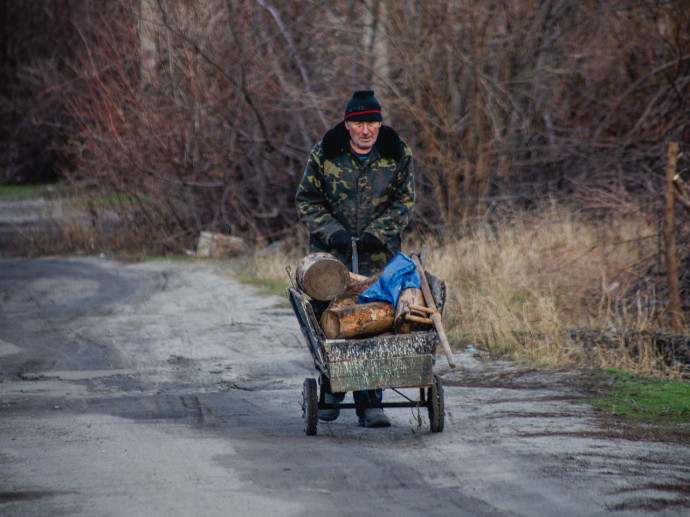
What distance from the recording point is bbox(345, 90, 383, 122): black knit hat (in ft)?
22.9

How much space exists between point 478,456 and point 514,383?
304 cm

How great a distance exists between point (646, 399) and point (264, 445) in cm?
344

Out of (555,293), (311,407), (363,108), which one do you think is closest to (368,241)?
(363,108)

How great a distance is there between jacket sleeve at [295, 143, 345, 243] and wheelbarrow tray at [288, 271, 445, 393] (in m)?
1.11

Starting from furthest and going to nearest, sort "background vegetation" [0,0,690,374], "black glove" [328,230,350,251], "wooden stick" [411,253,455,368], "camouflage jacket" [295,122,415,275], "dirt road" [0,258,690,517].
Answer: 1. "background vegetation" [0,0,690,374]
2. "camouflage jacket" [295,122,415,275]
3. "black glove" [328,230,350,251]
4. "wooden stick" [411,253,455,368]
5. "dirt road" [0,258,690,517]

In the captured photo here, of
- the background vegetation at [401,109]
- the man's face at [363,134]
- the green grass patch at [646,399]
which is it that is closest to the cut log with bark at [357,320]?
the man's face at [363,134]

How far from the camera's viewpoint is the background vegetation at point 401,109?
17828mm

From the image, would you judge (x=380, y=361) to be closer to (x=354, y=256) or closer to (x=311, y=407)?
(x=311, y=407)

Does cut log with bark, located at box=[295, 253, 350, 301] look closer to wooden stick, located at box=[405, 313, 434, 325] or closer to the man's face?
wooden stick, located at box=[405, 313, 434, 325]

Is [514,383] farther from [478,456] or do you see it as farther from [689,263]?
[689,263]

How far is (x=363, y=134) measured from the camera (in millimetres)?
7055

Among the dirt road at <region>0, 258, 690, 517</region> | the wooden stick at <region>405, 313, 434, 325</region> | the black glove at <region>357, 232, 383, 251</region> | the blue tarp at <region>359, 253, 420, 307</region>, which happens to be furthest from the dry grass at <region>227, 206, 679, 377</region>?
the wooden stick at <region>405, 313, 434, 325</region>

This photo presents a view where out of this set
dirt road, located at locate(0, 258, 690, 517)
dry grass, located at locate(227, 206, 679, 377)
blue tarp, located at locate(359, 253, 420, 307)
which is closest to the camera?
dirt road, located at locate(0, 258, 690, 517)

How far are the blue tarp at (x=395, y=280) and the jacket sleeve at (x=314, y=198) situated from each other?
0.63 metres
